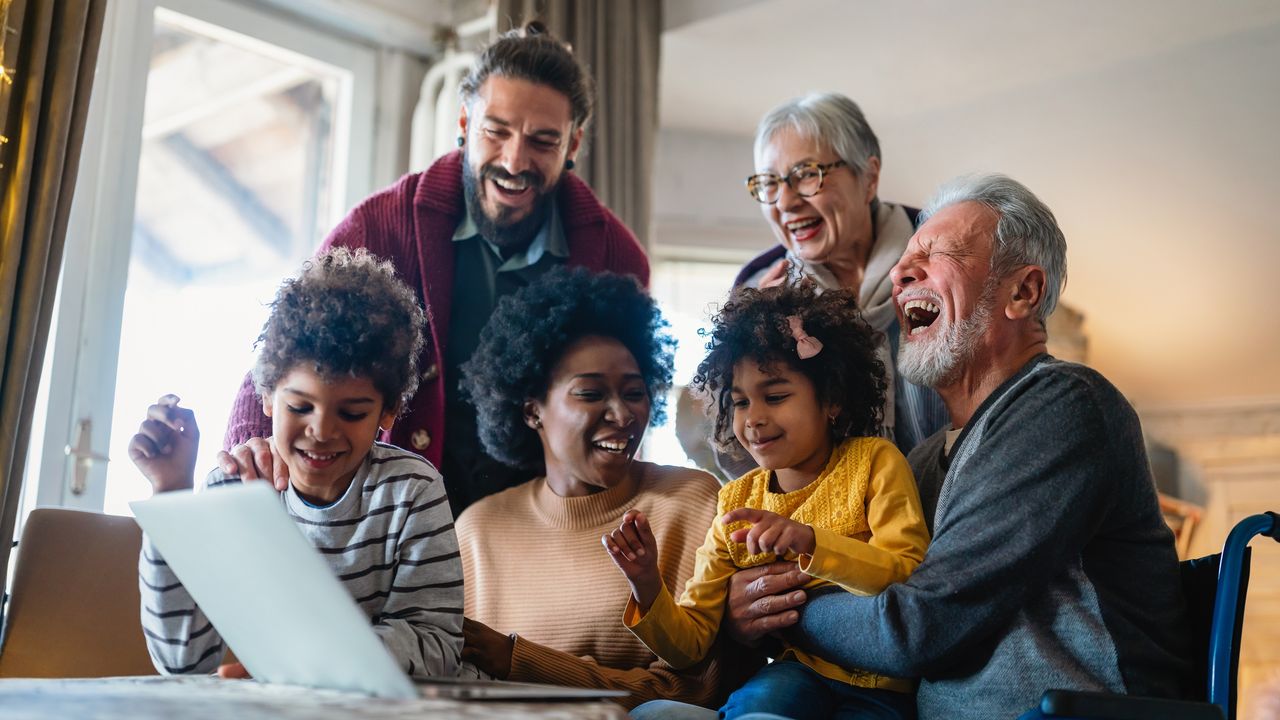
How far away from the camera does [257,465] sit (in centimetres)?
174

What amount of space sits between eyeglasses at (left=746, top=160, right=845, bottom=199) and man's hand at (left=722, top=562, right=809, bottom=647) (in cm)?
96

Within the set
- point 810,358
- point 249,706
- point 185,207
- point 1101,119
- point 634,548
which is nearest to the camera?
point 249,706

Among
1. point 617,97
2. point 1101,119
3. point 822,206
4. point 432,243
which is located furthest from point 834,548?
point 1101,119

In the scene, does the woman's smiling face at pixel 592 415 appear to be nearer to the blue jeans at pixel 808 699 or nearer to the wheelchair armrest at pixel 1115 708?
the blue jeans at pixel 808 699

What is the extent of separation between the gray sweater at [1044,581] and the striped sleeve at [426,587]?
54 centimetres

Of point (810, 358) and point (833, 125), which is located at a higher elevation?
point (833, 125)

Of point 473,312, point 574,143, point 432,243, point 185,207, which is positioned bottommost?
point 473,312

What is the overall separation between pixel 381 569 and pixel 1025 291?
1.05 meters

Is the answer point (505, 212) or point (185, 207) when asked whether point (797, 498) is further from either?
point (185, 207)

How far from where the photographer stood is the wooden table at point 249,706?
88cm

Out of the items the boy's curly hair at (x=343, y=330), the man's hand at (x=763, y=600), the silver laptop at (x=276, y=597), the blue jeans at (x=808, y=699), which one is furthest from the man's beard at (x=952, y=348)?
the silver laptop at (x=276, y=597)

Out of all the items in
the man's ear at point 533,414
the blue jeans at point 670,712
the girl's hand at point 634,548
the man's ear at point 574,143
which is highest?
the man's ear at point 574,143

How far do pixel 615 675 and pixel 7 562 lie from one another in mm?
1496

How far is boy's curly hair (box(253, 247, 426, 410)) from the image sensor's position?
1722mm
